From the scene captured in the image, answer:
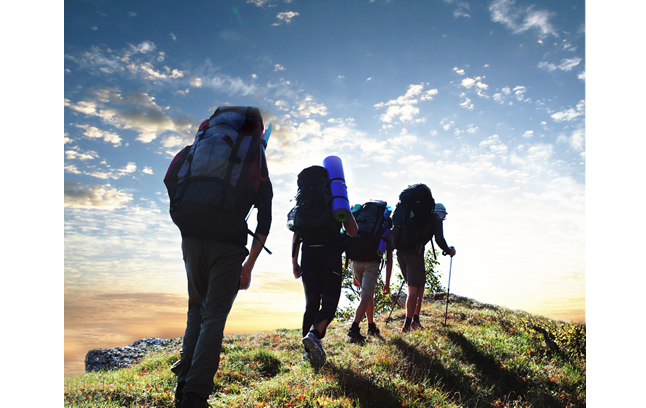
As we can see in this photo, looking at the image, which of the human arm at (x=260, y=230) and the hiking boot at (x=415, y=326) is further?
the hiking boot at (x=415, y=326)

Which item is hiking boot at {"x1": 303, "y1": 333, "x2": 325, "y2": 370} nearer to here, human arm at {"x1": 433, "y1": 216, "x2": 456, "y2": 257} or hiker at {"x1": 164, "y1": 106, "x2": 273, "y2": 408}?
hiker at {"x1": 164, "y1": 106, "x2": 273, "y2": 408}

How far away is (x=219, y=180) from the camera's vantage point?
10.0 feet

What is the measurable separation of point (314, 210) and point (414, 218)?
291cm

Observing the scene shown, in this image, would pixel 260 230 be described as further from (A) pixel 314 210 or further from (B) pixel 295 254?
(B) pixel 295 254

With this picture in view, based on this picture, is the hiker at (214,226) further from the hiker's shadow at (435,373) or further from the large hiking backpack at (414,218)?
the large hiking backpack at (414,218)

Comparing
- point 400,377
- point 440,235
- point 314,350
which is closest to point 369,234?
point 440,235

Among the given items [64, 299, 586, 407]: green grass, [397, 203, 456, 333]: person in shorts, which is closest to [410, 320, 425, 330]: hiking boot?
[397, 203, 456, 333]: person in shorts

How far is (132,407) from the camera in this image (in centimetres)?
349

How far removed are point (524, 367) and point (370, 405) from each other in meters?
3.31

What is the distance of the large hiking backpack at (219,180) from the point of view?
300 cm


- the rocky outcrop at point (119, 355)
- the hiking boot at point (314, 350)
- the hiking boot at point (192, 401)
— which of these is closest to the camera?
the hiking boot at point (192, 401)

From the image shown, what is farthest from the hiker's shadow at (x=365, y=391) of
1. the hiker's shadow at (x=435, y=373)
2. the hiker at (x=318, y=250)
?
the hiker at (x=318, y=250)

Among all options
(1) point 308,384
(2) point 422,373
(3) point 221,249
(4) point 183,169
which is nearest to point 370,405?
(1) point 308,384

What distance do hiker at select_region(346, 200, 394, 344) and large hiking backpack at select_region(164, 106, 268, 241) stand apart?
11.8 feet
